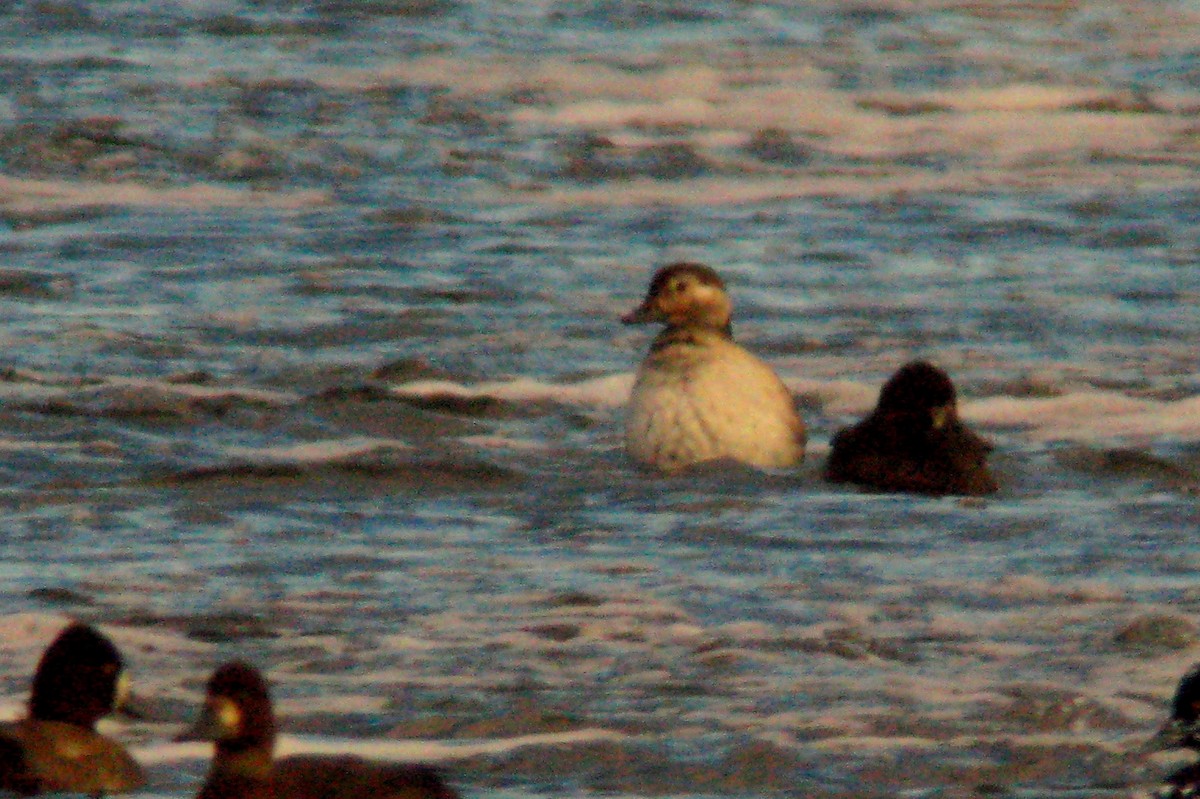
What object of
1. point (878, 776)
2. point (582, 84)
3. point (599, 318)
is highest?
point (582, 84)

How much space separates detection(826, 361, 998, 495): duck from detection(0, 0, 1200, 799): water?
0.50 feet

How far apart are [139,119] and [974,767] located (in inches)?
587

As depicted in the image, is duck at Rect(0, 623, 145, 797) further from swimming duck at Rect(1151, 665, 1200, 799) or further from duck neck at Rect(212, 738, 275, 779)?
swimming duck at Rect(1151, 665, 1200, 799)

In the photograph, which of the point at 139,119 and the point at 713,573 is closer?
the point at 713,573

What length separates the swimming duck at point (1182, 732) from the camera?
805 cm

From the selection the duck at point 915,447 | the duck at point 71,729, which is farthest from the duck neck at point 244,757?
the duck at point 915,447

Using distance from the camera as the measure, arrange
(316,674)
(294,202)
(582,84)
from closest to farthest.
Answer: (316,674) → (294,202) → (582,84)

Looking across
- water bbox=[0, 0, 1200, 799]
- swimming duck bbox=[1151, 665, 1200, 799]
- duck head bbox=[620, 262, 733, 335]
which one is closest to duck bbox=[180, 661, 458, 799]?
water bbox=[0, 0, 1200, 799]

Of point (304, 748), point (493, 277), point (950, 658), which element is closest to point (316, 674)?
point (304, 748)

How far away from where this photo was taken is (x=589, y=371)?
51.6ft

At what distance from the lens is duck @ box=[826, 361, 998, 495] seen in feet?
42.0

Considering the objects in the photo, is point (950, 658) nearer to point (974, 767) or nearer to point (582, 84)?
point (974, 767)

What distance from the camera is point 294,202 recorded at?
20.7 meters

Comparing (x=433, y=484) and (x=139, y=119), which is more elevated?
(x=139, y=119)
